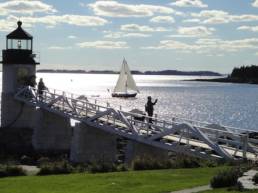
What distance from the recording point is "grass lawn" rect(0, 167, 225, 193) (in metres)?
14.4

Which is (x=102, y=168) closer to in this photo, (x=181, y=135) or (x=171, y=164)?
(x=171, y=164)

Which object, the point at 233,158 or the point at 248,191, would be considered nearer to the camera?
the point at 248,191

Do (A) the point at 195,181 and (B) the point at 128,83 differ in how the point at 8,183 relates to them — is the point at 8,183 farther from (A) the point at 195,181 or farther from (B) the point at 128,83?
(B) the point at 128,83

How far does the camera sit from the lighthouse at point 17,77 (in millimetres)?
41938

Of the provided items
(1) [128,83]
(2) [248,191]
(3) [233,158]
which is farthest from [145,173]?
(1) [128,83]

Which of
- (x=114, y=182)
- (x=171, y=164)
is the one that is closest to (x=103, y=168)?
(x=171, y=164)

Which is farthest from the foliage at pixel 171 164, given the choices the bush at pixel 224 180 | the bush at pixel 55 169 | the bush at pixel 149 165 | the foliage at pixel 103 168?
the bush at pixel 224 180

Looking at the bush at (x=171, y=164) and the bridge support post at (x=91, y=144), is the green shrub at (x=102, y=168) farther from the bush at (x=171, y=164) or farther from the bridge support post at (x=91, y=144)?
the bridge support post at (x=91, y=144)

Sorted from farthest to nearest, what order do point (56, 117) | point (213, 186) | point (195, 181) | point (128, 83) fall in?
1. point (128, 83)
2. point (56, 117)
3. point (195, 181)
4. point (213, 186)

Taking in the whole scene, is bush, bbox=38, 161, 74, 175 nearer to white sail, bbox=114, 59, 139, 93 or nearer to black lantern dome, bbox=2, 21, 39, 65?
black lantern dome, bbox=2, 21, 39, 65

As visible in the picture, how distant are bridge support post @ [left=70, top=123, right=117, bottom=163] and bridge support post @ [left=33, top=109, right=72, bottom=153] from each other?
764 cm

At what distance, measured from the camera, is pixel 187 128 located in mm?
21078

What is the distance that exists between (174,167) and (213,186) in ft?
18.6

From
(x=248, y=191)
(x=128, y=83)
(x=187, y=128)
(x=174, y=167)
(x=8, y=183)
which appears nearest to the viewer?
(x=248, y=191)
